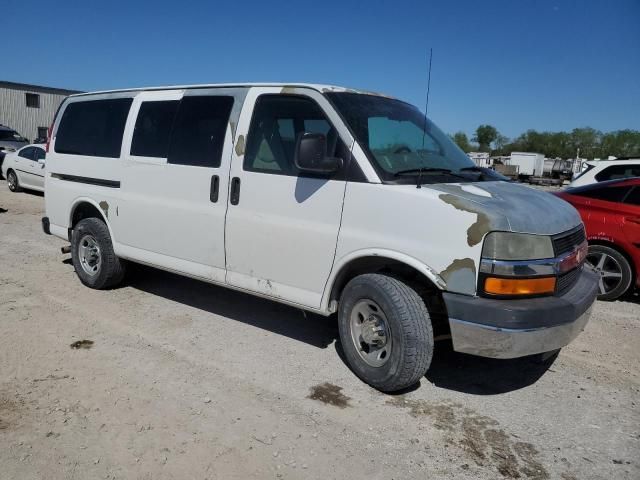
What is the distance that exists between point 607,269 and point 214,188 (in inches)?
191

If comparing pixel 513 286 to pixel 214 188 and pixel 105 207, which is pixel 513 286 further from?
pixel 105 207

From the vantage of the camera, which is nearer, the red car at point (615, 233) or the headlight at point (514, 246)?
the headlight at point (514, 246)

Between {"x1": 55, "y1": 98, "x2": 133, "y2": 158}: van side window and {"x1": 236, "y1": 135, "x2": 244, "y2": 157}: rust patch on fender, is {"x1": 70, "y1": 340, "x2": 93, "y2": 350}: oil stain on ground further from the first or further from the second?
{"x1": 236, "y1": 135, "x2": 244, "y2": 157}: rust patch on fender

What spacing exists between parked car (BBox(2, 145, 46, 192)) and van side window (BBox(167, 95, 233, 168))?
11.0 meters

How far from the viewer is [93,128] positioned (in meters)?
5.66

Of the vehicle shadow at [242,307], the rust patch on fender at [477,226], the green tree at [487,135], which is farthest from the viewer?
the green tree at [487,135]

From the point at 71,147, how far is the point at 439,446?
5.03m

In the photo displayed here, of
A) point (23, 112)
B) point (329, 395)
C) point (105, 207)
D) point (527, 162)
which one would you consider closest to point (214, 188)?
point (105, 207)

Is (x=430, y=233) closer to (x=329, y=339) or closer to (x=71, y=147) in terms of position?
(x=329, y=339)

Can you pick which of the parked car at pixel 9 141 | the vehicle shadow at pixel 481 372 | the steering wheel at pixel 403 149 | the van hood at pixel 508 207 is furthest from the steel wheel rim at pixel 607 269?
the parked car at pixel 9 141

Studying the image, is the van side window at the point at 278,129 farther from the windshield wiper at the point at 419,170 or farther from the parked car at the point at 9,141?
the parked car at the point at 9,141

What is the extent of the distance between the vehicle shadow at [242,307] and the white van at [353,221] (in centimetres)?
71

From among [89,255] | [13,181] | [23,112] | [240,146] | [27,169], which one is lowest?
[13,181]

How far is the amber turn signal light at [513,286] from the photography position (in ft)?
10.6
